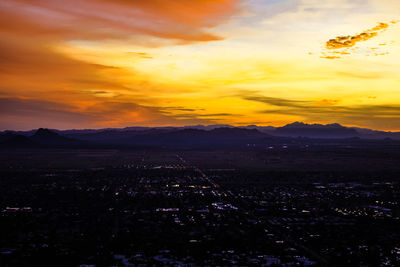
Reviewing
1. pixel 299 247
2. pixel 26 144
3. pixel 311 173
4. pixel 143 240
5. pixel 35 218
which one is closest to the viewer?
pixel 299 247

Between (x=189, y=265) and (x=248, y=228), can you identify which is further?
(x=248, y=228)

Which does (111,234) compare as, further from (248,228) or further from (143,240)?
(248,228)

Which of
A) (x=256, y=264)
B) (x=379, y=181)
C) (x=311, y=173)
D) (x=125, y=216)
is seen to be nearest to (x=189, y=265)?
(x=256, y=264)

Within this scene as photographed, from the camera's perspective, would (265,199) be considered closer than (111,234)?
No

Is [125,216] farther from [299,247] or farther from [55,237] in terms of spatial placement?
[299,247]

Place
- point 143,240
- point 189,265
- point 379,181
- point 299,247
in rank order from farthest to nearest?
point 379,181
point 143,240
point 299,247
point 189,265

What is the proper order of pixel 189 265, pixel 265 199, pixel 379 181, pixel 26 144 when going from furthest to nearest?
pixel 26 144 → pixel 379 181 → pixel 265 199 → pixel 189 265

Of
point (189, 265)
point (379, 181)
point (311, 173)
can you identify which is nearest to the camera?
point (189, 265)

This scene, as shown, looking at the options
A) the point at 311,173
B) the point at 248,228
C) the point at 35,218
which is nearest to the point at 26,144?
the point at 311,173
